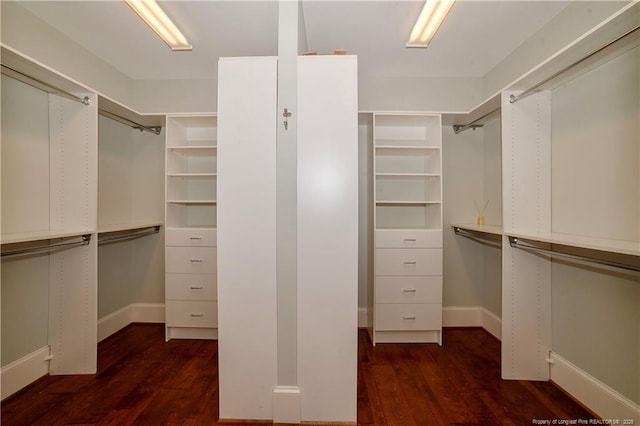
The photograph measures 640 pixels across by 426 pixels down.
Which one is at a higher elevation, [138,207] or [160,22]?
[160,22]

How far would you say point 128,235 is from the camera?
268cm

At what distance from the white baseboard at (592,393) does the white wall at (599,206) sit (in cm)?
5

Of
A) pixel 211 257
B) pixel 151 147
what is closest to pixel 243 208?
pixel 211 257

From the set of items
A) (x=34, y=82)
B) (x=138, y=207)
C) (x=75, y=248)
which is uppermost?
(x=34, y=82)

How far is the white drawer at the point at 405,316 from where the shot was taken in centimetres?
252

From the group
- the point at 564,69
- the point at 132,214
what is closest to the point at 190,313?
the point at 132,214

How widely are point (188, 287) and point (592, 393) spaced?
3.19 m

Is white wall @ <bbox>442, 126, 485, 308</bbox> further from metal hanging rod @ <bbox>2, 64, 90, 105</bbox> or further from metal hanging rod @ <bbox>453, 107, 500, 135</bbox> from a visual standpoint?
metal hanging rod @ <bbox>2, 64, 90, 105</bbox>

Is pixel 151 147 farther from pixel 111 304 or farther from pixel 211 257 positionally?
pixel 111 304

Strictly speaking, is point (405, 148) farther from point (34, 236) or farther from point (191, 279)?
point (34, 236)

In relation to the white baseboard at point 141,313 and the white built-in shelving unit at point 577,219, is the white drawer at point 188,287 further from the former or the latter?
the white built-in shelving unit at point 577,219

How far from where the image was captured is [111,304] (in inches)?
107

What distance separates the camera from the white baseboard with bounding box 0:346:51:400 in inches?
68.6

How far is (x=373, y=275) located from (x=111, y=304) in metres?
2.74
